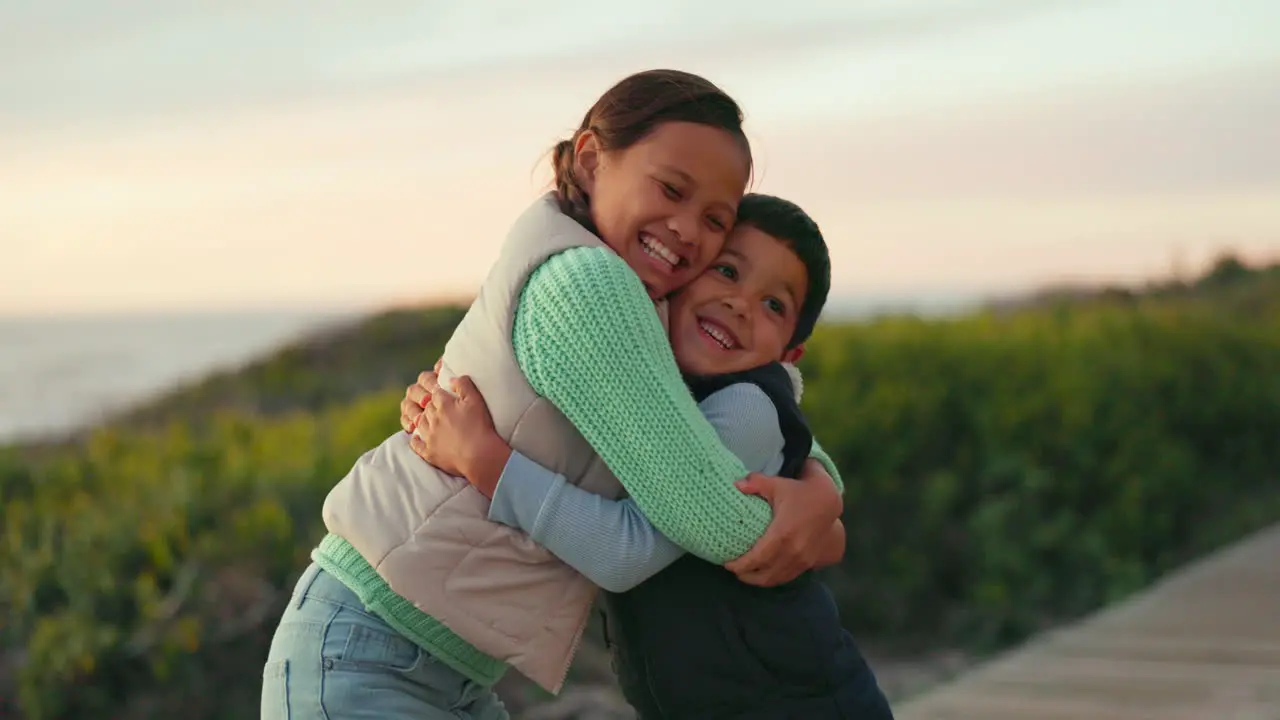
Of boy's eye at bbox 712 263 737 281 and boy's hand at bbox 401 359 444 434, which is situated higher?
boy's eye at bbox 712 263 737 281

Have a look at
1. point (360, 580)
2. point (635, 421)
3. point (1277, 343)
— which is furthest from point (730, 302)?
point (1277, 343)

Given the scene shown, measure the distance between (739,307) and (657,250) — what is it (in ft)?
0.56

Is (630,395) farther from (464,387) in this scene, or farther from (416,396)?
(416,396)

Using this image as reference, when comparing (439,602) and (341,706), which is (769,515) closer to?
(439,602)

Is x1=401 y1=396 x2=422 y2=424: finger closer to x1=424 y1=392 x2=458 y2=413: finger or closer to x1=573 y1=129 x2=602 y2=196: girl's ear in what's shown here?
x1=424 y1=392 x2=458 y2=413: finger

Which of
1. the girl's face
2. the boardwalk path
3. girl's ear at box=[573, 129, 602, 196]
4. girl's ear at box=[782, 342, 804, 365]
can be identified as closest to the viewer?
the girl's face

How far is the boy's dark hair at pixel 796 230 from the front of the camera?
8.21ft

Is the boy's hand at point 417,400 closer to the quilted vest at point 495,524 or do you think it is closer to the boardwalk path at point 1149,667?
the quilted vest at point 495,524

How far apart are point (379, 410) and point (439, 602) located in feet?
12.6

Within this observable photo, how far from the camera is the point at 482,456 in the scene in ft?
7.36

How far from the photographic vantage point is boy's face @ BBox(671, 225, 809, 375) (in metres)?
2.45

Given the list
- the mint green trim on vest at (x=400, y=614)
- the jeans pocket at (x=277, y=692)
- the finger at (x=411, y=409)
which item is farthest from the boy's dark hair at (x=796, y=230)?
the jeans pocket at (x=277, y=692)

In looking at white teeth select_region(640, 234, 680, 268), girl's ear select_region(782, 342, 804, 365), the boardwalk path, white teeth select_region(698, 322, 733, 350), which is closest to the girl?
white teeth select_region(640, 234, 680, 268)

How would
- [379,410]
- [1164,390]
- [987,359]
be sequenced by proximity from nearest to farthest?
[379,410] < [987,359] < [1164,390]
